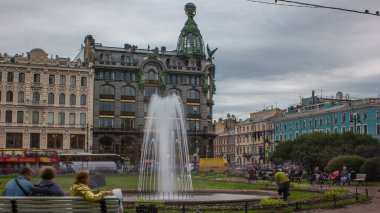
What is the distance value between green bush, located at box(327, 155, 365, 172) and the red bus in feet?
108

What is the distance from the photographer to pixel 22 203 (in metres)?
9.27

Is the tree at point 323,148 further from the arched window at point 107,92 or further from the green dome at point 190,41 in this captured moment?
the green dome at point 190,41

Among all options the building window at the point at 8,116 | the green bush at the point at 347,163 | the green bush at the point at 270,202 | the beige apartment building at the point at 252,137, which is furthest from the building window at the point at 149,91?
the green bush at the point at 270,202

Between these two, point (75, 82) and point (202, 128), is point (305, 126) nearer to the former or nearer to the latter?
point (202, 128)

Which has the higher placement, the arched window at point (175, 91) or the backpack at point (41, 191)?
the arched window at point (175, 91)

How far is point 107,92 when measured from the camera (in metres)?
84.9

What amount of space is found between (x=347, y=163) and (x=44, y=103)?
54439 millimetres

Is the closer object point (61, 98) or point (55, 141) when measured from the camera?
point (55, 141)

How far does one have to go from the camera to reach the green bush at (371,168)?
1507 inches

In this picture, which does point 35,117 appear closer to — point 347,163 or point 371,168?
point 347,163

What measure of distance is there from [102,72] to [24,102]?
13.7m

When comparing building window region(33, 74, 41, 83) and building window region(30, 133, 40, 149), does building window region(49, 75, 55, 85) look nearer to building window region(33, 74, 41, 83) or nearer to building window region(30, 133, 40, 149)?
building window region(33, 74, 41, 83)

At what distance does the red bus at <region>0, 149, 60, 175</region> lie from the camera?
196 ft

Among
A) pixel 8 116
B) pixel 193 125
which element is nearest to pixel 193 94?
pixel 193 125
